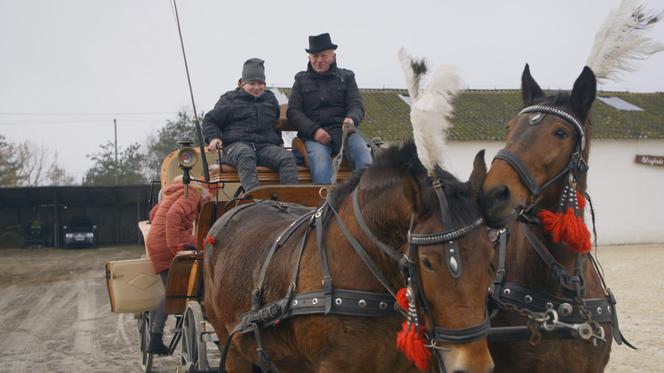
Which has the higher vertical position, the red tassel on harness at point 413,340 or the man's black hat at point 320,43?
the man's black hat at point 320,43

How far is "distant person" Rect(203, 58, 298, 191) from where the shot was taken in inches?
240

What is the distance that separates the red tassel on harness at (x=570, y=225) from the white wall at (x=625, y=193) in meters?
23.0

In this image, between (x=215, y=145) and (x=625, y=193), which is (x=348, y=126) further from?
(x=625, y=193)

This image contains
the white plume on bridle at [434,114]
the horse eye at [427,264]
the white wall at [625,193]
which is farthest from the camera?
the white wall at [625,193]

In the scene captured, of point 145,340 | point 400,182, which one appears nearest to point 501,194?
point 400,182

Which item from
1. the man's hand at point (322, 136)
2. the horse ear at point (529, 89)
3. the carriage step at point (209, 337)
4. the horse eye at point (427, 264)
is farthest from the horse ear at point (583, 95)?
the carriage step at point (209, 337)

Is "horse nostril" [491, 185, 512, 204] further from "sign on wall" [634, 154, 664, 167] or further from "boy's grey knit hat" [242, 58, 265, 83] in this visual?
"sign on wall" [634, 154, 664, 167]

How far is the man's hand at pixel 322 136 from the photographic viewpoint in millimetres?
5926

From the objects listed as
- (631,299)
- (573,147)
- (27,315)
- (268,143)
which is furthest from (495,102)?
(573,147)

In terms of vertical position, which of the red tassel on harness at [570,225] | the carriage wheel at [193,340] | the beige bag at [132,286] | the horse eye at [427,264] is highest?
the red tassel on harness at [570,225]

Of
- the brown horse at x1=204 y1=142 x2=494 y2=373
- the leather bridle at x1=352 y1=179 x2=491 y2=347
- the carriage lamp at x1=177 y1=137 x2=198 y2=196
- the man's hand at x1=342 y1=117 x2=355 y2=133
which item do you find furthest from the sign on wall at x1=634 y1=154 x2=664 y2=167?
the leather bridle at x1=352 y1=179 x2=491 y2=347

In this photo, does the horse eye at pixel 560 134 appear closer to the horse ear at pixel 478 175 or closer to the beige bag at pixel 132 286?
→ the horse ear at pixel 478 175

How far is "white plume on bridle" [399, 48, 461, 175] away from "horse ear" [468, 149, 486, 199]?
0.61 ft

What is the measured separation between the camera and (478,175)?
3438mm
